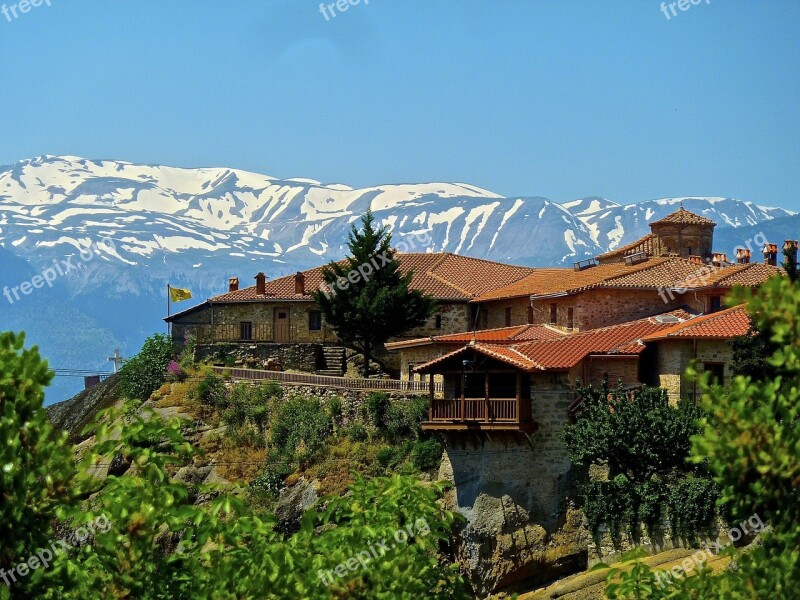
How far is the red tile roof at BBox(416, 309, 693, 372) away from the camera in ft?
150

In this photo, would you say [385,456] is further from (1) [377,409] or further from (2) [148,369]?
(2) [148,369]

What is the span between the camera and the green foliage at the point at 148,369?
6319 centimetres

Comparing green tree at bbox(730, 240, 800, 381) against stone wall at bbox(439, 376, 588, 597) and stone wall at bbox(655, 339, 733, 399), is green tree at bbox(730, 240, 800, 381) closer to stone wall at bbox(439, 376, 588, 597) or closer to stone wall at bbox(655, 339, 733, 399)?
stone wall at bbox(655, 339, 733, 399)

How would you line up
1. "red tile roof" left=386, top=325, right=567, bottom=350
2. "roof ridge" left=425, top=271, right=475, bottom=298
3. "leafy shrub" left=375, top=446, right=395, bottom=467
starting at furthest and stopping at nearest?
"roof ridge" left=425, top=271, right=475, bottom=298 < "red tile roof" left=386, top=325, right=567, bottom=350 < "leafy shrub" left=375, top=446, right=395, bottom=467

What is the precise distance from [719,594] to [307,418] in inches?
1406

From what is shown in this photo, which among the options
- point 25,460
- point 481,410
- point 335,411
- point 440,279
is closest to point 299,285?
point 440,279

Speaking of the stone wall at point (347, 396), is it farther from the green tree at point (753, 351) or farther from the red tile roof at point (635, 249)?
the red tile roof at point (635, 249)

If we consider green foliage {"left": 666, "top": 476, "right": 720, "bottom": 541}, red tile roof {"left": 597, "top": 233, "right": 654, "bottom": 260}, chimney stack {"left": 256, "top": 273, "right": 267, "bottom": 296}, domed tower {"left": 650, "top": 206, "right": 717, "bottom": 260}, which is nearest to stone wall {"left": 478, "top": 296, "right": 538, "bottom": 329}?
red tile roof {"left": 597, "top": 233, "right": 654, "bottom": 260}

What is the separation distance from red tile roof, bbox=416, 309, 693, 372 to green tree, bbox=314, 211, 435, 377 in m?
8.95

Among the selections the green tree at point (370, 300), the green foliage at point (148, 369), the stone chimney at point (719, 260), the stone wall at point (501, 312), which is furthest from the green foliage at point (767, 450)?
the green foliage at point (148, 369)

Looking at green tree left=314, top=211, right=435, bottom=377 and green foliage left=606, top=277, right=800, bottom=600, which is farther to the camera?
green tree left=314, top=211, right=435, bottom=377

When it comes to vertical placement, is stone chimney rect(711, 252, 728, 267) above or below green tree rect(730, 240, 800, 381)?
above

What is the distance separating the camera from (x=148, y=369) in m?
63.8

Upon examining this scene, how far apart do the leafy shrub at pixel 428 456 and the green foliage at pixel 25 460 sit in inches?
1251
